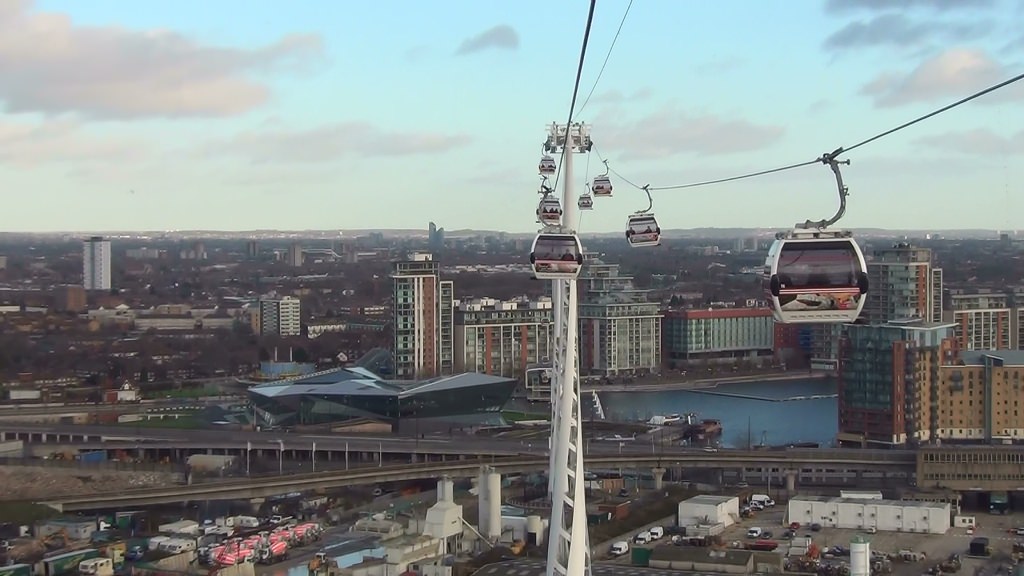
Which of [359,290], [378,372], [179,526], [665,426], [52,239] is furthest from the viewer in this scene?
[52,239]

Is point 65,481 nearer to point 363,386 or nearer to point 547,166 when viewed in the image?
point 363,386

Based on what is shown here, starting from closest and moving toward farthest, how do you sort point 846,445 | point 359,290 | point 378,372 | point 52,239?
point 846,445 < point 378,372 < point 359,290 < point 52,239

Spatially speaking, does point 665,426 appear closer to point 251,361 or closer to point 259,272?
point 251,361

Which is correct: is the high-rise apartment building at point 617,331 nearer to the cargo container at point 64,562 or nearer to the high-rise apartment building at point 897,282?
the high-rise apartment building at point 897,282

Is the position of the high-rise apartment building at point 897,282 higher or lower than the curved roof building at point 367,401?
higher

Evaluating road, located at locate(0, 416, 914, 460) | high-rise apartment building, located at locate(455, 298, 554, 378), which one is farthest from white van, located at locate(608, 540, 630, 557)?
high-rise apartment building, located at locate(455, 298, 554, 378)

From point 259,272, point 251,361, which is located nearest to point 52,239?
point 259,272

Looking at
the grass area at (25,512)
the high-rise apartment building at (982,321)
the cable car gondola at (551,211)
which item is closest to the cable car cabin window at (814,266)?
the cable car gondola at (551,211)
